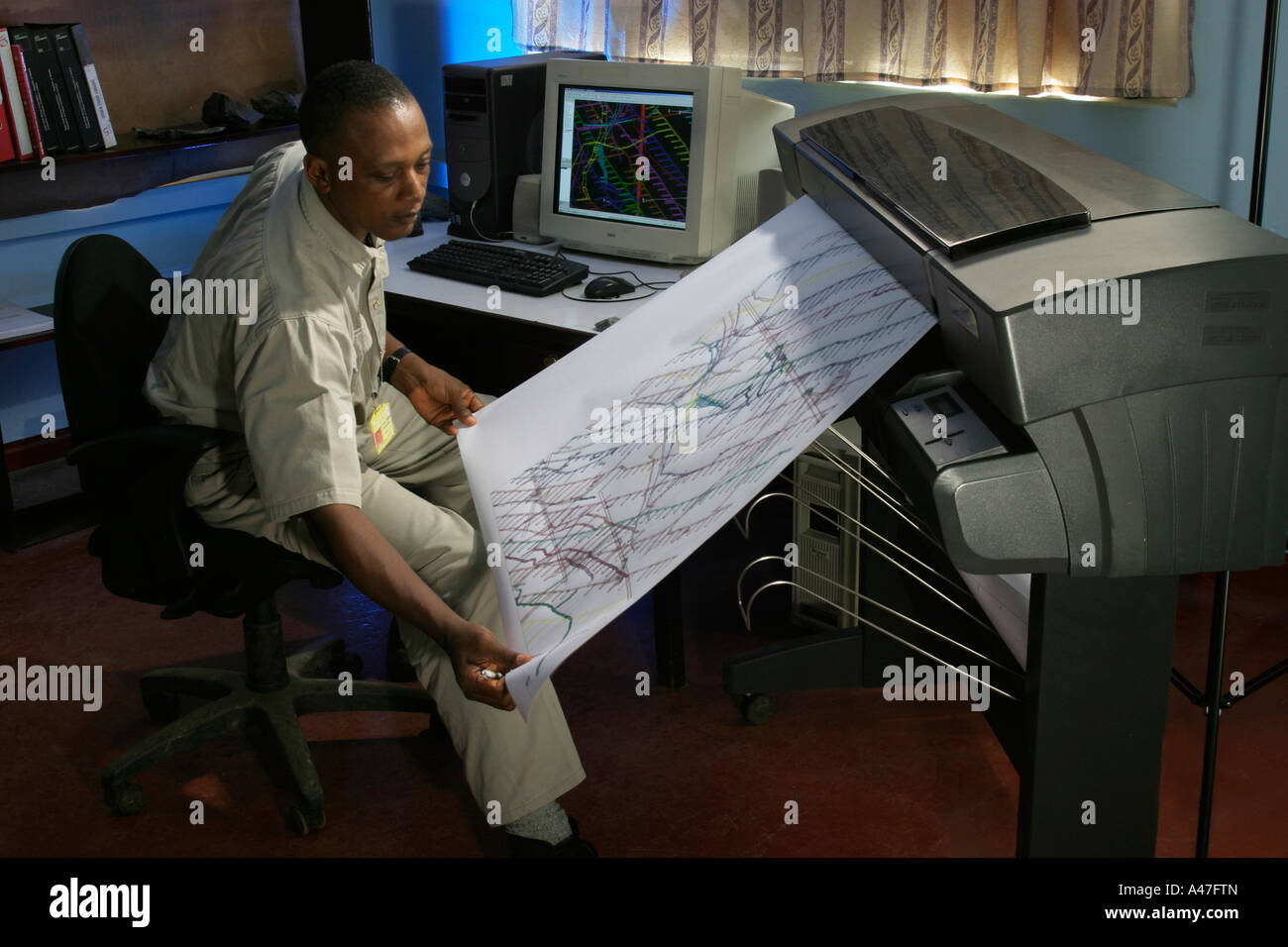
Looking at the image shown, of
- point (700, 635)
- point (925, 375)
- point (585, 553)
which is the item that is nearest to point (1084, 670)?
point (925, 375)

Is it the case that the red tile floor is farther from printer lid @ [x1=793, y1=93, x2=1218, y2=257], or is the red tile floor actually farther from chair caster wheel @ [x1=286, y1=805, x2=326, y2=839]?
printer lid @ [x1=793, y1=93, x2=1218, y2=257]

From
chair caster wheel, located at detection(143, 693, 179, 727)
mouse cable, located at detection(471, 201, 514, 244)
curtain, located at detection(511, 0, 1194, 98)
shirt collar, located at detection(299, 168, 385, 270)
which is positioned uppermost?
curtain, located at detection(511, 0, 1194, 98)

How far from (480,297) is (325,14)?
1457 mm

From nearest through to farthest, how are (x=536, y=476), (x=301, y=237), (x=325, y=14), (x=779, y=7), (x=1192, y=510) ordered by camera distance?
(x=1192, y=510) → (x=536, y=476) → (x=301, y=237) → (x=779, y=7) → (x=325, y=14)

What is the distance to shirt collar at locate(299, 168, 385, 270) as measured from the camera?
5.51 feet

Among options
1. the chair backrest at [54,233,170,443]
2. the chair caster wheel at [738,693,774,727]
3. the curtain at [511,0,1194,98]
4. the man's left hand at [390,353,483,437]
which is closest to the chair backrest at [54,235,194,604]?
the chair backrest at [54,233,170,443]

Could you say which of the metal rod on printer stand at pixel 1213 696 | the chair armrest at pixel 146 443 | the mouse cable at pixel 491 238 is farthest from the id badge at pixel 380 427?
the metal rod on printer stand at pixel 1213 696

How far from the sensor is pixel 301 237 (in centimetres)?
167

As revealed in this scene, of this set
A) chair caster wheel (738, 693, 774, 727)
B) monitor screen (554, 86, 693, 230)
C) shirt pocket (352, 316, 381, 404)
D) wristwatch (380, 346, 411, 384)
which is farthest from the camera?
monitor screen (554, 86, 693, 230)

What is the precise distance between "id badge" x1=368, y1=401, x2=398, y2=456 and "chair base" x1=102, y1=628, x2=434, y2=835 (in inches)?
17.3

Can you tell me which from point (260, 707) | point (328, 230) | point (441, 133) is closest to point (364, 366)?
point (328, 230)

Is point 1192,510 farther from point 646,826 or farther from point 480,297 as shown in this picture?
Result: point 480,297

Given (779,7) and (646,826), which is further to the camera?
(779,7)

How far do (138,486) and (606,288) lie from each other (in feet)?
3.17
